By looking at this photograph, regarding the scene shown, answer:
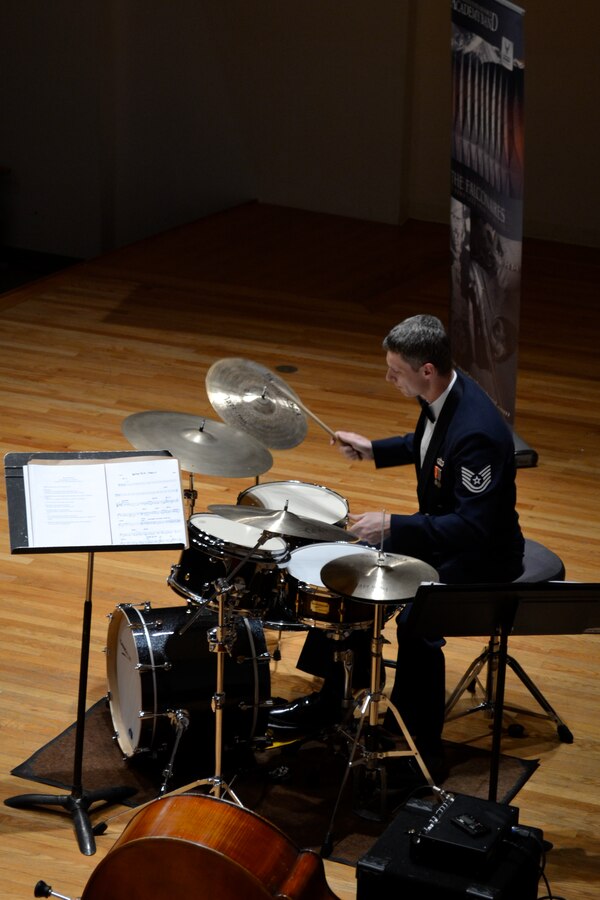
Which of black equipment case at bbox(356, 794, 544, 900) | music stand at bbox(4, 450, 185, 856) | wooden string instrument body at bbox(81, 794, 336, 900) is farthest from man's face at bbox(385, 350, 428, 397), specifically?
wooden string instrument body at bbox(81, 794, 336, 900)

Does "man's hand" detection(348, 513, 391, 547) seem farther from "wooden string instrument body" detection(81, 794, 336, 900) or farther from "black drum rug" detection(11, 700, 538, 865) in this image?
"wooden string instrument body" detection(81, 794, 336, 900)

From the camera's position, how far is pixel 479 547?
3803 mm

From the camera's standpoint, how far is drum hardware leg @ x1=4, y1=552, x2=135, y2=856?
3.45m

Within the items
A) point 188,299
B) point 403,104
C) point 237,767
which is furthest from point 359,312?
point 237,767

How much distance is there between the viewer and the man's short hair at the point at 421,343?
3.76 m

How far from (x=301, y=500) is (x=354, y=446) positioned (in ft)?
1.36

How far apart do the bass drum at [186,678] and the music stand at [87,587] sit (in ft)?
0.55

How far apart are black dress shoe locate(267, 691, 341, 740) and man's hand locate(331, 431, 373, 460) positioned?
0.82 metres

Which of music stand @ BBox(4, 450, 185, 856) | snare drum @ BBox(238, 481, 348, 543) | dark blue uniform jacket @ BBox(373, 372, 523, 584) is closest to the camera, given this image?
music stand @ BBox(4, 450, 185, 856)

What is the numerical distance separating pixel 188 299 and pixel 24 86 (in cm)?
320

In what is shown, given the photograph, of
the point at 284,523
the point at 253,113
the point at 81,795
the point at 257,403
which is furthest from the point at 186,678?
the point at 253,113

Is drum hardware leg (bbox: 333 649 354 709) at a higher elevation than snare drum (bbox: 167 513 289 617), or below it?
below

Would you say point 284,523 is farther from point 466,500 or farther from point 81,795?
point 81,795

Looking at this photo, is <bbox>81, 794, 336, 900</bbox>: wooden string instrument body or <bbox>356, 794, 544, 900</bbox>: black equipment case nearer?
<bbox>81, 794, 336, 900</bbox>: wooden string instrument body
